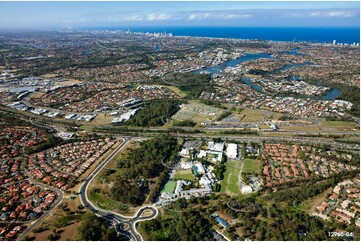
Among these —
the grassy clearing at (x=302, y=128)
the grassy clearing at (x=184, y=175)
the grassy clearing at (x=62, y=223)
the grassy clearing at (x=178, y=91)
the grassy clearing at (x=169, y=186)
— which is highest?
Answer: the grassy clearing at (x=178, y=91)

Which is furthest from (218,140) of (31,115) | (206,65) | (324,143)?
(206,65)

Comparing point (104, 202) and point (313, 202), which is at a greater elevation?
point (313, 202)

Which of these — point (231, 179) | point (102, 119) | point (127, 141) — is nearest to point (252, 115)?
point (231, 179)

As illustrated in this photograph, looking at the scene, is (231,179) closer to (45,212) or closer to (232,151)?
(232,151)

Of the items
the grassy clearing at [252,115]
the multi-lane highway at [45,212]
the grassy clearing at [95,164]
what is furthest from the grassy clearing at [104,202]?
the grassy clearing at [252,115]

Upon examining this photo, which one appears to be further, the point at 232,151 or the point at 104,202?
the point at 232,151

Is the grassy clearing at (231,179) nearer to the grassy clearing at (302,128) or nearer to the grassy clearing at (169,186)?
the grassy clearing at (169,186)

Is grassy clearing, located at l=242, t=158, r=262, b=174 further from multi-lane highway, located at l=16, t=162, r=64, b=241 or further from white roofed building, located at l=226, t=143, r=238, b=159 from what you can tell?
multi-lane highway, located at l=16, t=162, r=64, b=241

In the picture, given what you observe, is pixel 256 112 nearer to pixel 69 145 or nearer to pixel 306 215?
pixel 306 215
